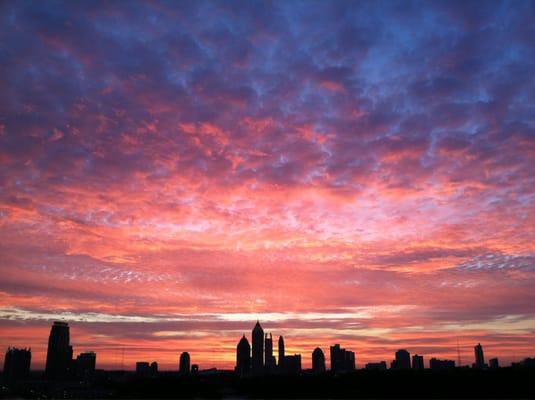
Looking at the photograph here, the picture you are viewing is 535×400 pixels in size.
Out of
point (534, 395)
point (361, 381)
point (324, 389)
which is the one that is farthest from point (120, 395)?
point (534, 395)

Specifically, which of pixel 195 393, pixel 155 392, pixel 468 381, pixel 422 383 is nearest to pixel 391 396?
pixel 422 383

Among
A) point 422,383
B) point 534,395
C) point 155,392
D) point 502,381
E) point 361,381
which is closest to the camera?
point 534,395

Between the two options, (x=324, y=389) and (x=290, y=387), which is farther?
(x=290, y=387)

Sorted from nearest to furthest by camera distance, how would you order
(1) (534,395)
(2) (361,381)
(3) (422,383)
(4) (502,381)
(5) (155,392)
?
(1) (534,395) < (4) (502,381) < (3) (422,383) < (2) (361,381) < (5) (155,392)

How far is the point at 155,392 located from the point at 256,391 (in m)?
42.3

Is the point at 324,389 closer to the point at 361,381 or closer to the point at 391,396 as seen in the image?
the point at 361,381

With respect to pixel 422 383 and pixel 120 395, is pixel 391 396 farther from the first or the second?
pixel 120 395

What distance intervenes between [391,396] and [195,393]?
85.3 m

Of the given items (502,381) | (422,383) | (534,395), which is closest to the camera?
(534,395)

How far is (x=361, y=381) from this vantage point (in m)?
179

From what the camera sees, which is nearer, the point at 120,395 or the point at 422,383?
the point at 422,383

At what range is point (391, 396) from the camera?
151500 mm

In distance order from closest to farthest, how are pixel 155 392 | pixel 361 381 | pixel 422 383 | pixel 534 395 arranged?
1. pixel 534 395
2. pixel 422 383
3. pixel 361 381
4. pixel 155 392

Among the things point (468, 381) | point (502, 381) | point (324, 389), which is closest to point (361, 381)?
point (324, 389)
